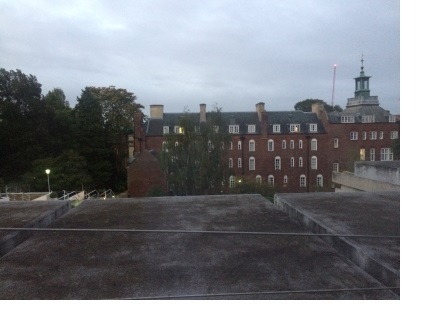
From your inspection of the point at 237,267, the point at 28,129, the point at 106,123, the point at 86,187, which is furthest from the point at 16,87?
the point at 237,267

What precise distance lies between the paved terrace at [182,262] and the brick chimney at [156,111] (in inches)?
989

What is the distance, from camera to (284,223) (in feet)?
15.8

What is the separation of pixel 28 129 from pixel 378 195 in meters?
26.3

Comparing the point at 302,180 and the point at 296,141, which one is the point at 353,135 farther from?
the point at 302,180

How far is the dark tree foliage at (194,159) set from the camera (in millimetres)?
21203

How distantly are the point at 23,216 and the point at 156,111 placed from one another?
25514 millimetres

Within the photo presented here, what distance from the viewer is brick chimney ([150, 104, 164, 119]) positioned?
30031 millimetres

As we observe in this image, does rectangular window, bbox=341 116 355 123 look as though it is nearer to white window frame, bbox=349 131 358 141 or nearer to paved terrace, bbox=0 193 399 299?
white window frame, bbox=349 131 358 141

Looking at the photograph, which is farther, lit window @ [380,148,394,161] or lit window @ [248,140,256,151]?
lit window @ [380,148,394,161]

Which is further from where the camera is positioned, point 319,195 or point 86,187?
point 86,187

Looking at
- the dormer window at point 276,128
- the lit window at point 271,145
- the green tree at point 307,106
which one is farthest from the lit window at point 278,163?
the green tree at point 307,106

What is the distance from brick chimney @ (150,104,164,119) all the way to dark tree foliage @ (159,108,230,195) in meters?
8.78

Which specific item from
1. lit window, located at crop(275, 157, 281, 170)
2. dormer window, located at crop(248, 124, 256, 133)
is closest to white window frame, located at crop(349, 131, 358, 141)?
lit window, located at crop(275, 157, 281, 170)

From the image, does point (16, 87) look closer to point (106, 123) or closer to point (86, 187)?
point (106, 123)
